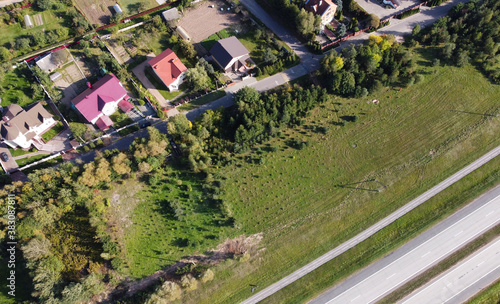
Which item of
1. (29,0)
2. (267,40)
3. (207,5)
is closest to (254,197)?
(267,40)

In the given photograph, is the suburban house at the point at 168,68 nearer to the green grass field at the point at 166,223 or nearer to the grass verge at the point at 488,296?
the green grass field at the point at 166,223

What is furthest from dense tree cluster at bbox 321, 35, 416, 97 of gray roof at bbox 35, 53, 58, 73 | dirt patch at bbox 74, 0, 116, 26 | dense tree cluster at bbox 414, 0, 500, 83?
gray roof at bbox 35, 53, 58, 73

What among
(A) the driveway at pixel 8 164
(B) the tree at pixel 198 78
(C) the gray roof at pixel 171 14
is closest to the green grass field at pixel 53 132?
(A) the driveway at pixel 8 164

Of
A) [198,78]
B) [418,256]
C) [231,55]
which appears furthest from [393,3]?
[418,256]

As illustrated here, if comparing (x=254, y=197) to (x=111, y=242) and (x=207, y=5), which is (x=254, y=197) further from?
(x=207, y=5)

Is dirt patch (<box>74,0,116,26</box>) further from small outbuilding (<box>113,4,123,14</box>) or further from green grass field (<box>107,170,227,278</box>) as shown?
green grass field (<box>107,170,227,278</box>)
